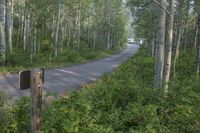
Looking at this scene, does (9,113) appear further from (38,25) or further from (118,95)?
(38,25)

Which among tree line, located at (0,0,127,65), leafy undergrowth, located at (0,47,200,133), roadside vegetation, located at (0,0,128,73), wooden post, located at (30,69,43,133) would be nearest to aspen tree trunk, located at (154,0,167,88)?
leafy undergrowth, located at (0,47,200,133)

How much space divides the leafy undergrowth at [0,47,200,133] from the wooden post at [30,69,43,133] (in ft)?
2.29

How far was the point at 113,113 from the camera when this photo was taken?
28.6 ft

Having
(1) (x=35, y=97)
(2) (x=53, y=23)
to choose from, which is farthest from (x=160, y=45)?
(2) (x=53, y=23)

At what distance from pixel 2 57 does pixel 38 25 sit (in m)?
7.88

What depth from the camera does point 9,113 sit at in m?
6.96

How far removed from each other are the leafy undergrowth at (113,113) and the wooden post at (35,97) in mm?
697

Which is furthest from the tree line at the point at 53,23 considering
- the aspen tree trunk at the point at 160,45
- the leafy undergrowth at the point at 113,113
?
the leafy undergrowth at the point at 113,113

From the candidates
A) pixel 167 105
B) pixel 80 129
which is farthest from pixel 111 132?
pixel 167 105

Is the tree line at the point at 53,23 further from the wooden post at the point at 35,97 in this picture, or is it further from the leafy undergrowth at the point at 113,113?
the wooden post at the point at 35,97

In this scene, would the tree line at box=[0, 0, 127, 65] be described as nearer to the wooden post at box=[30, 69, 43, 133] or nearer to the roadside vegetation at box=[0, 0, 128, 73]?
the roadside vegetation at box=[0, 0, 128, 73]

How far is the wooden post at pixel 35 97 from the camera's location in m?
5.74

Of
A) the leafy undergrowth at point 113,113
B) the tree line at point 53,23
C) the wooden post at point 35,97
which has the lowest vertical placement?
the leafy undergrowth at point 113,113

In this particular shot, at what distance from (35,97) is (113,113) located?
3.42 meters
